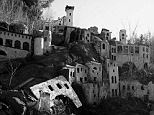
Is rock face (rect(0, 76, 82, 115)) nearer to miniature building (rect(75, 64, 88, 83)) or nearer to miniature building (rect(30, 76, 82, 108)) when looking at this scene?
miniature building (rect(30, 76, 82, 108))

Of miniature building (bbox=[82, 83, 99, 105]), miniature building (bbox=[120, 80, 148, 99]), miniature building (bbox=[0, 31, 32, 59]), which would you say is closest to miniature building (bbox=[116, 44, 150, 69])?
miniature building (bbox=[120, 80, 148, 99])

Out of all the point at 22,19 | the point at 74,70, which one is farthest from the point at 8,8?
the point at 74,70

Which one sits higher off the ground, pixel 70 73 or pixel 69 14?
pixel 69 14

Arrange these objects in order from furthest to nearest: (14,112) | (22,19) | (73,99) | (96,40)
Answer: (22,19)
(96,40)
(73,99)
(14,112)

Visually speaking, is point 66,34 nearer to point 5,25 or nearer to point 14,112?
point 5,25

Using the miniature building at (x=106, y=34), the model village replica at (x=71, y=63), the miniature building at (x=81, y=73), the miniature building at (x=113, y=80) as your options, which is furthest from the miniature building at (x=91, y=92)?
the miniature building at (x=106, y=34)

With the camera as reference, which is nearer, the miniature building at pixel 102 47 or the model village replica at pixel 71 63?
the model village replica at pixel 71 63

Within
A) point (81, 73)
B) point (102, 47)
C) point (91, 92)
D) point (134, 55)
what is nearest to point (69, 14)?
point (102, 47)

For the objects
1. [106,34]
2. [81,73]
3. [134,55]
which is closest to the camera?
[81,73]

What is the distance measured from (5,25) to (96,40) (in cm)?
2119

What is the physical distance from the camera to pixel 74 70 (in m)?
65.8

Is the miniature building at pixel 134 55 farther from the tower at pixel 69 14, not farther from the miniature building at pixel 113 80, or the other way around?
the tower at pixel 69 14

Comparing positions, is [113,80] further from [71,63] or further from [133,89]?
[71,63]

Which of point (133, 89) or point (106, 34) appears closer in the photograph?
point (133, 89)
